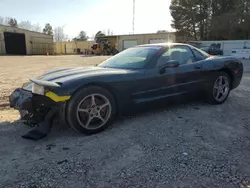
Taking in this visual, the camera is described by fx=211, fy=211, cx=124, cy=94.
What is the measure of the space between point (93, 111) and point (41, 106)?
28.2 inches

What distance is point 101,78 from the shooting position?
3.04 m

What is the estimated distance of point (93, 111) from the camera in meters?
3.02

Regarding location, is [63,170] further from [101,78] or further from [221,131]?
[221,131]

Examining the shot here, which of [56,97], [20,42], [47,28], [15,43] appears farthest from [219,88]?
[47,28]

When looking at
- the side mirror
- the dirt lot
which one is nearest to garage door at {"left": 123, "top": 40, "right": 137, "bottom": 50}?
the side mirror

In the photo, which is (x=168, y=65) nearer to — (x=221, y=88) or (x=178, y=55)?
(x=178, y=55)

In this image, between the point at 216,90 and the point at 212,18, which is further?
the point at 212,18

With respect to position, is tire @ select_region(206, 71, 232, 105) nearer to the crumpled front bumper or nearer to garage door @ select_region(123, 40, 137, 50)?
the crumpled front bumper

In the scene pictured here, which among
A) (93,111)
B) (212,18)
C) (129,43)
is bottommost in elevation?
(93,111)

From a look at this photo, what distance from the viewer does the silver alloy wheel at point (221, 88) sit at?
447cm

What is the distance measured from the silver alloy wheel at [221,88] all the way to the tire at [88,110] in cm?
248

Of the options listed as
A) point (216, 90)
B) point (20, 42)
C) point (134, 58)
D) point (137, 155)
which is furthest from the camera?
point (20, 42)

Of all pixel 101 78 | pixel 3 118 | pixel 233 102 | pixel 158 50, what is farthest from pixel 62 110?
pixel 233 102

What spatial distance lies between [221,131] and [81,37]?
8322 cm
